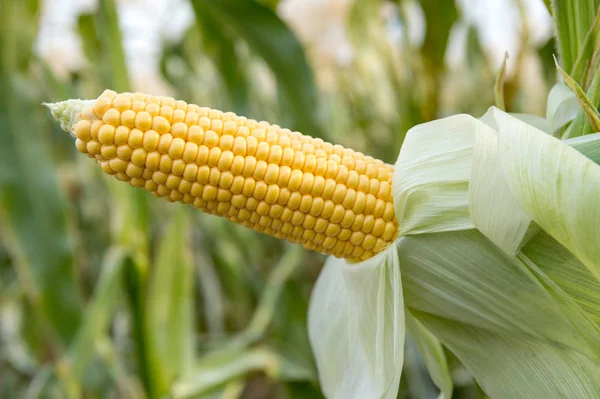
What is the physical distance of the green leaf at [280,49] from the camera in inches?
25.6

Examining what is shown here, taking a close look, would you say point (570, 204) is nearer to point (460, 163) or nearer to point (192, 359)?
point (460, 163)

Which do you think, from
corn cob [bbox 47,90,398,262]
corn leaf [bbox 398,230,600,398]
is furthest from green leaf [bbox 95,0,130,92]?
corn leaf [bbox 398,230,600,398]

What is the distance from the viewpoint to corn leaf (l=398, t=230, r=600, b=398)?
0.26 meters

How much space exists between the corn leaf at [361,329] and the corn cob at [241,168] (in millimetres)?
21

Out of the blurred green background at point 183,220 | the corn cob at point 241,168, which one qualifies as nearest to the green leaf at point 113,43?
the blurred green background at point 183,220

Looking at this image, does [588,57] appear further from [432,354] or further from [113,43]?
[113,43]

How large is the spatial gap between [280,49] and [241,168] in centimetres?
42

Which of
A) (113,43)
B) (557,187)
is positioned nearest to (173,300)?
(113,43)

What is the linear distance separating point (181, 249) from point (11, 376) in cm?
82

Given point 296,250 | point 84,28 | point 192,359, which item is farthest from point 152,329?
point 84,28

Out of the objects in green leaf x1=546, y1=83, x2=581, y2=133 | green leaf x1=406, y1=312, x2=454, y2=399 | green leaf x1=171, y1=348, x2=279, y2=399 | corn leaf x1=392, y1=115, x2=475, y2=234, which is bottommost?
green leaf x1=171, y1=348, x2=279, y2=399

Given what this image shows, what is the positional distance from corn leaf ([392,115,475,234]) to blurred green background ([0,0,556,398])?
0.11m

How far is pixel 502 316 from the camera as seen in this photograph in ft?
0.89

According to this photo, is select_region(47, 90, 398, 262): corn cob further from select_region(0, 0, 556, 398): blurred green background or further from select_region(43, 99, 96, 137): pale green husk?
select_region(0, 0, 556, 398): blurred green background
